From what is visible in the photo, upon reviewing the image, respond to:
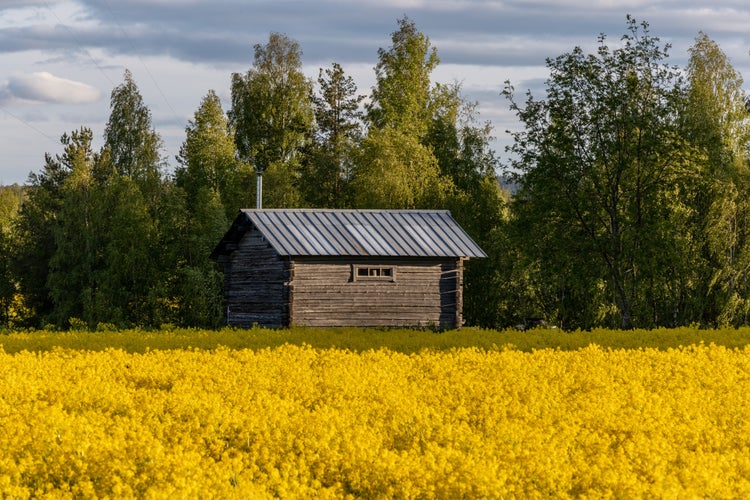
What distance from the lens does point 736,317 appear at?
44.2 metres

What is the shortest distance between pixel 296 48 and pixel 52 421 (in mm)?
56733

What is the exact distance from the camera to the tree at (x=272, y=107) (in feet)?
213

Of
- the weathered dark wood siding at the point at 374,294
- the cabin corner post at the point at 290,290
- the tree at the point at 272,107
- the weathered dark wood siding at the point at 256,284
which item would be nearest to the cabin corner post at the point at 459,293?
the weathered dark wood siding at the point at 374,294

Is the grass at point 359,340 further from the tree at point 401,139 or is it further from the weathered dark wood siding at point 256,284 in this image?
the tree at point 401,139

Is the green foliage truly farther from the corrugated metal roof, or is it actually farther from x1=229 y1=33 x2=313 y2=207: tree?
the corrugated metal roof

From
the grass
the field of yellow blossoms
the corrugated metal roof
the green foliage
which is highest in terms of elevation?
the green foliage

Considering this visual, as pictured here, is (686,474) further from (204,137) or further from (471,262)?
(204,137)

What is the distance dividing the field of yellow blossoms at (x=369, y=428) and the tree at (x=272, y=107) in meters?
47.3

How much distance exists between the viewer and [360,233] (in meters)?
37.2

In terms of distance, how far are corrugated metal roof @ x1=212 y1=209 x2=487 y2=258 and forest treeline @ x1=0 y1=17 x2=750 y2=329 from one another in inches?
114

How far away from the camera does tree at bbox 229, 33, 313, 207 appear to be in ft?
213

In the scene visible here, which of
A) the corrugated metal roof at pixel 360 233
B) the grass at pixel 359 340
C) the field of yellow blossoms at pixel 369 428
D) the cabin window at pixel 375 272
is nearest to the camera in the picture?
the field of yellow blossoms at pixel 369 428

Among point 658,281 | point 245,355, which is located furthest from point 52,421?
point 658,281

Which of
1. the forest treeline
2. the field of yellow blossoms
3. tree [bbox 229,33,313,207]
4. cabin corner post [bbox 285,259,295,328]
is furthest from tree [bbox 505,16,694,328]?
tree [bbox 229,33,313,207]
